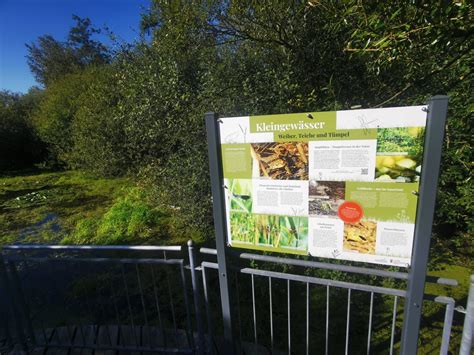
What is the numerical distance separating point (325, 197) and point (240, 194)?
2.01ft

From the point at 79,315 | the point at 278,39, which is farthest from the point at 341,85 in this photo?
the point at 79,315

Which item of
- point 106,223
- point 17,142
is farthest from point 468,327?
point 17,142

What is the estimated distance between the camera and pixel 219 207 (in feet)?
7.09

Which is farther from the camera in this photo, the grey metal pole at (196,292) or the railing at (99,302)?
the railing at (99,302)

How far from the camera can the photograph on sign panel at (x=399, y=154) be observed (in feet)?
5.30

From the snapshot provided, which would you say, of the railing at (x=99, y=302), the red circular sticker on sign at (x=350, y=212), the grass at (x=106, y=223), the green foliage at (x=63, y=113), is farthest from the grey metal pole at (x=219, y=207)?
the green foliage at (x=63, y=113)

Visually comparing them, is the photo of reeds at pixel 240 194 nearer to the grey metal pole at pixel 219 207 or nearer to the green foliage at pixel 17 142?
the grey metal pole at pixel 219 207

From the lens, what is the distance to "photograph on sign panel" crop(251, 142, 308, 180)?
193cm

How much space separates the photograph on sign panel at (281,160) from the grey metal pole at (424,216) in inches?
26.7

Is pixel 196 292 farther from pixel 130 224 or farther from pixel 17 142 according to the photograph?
pixel 17 142

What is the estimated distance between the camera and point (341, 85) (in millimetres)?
4562

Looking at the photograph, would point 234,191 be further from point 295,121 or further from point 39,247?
point 39,247

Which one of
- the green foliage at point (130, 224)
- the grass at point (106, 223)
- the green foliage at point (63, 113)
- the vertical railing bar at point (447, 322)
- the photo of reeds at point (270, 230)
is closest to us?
the vertical railing bar at point (447, 322)

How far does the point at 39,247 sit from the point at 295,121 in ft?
8.62
